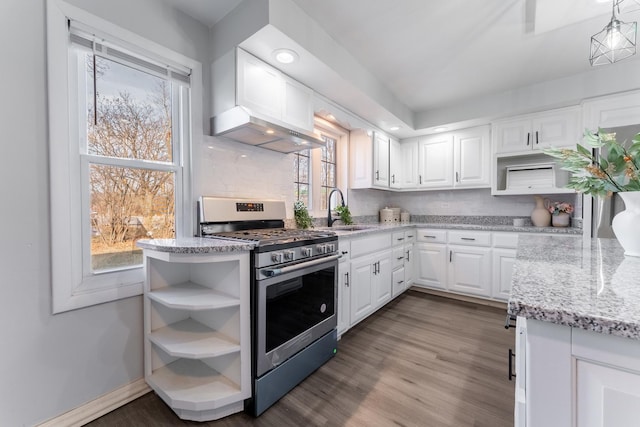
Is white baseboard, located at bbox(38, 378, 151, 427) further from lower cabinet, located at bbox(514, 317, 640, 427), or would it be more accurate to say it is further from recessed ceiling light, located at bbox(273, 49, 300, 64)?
→ recessed ceiling light, located at bbox(273, 49, 300, 64)

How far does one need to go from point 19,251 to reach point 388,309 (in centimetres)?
290

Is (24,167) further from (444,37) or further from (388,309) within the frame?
(388,309)

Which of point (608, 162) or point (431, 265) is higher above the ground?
point (608, 162)

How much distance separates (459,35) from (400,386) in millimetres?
2567

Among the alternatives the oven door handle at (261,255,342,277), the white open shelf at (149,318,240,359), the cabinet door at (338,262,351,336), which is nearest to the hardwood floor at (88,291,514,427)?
the cabinet door at (338,262,351,336)

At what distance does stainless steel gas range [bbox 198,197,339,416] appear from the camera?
1493mm

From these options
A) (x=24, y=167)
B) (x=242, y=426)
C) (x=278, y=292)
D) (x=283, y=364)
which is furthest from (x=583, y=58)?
(x=24, y=167)

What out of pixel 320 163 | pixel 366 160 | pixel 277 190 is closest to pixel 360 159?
pixel 366 160

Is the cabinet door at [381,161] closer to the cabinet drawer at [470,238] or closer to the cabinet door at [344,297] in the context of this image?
the cabinet drawer at [470,238]

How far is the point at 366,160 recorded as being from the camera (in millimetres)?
3404

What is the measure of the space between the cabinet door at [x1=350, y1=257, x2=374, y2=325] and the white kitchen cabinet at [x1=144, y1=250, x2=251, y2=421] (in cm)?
112

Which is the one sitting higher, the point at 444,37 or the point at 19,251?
the point at 444,37

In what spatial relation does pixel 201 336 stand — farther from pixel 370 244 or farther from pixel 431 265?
pixel 431 265

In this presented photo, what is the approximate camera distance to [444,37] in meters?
2.13
